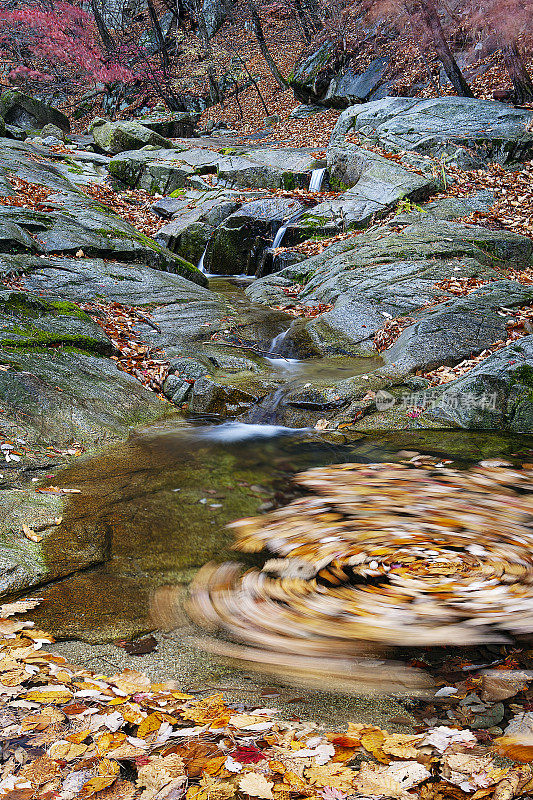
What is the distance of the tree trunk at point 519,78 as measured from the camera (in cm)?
1478

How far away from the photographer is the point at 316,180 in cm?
1579

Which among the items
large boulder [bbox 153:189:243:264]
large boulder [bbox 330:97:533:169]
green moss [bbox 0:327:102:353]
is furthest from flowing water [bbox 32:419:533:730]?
large boulder [bbox 330:97:533:169]

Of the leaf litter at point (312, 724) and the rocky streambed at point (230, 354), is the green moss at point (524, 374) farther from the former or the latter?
the leaf litter at point (312, 724)

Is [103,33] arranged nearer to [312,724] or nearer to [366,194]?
[366,194]

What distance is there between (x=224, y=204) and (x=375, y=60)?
1255 cm

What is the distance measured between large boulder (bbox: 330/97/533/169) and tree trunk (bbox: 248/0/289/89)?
453 inches

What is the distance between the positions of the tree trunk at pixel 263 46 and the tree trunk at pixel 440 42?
12.5 metres

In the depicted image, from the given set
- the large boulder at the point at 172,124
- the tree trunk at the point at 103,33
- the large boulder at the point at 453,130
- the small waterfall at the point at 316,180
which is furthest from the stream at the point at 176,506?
the tree trunk at the point at 103,33

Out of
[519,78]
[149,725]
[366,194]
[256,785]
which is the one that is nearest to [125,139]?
[366,194]

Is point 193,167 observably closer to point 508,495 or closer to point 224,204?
point 224,204

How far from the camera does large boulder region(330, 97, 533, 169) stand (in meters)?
13.6

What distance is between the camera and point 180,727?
1.97m

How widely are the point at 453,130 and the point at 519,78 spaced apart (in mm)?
3025

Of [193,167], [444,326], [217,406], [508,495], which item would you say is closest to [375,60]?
[193,167]
